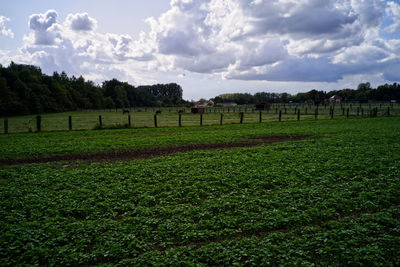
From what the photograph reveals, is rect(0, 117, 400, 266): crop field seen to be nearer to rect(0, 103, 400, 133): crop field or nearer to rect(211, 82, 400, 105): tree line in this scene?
rect(0, 103, 400, 133): crop field

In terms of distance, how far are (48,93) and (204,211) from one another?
8881 centimetres

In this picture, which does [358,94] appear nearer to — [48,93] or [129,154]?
[48,93]

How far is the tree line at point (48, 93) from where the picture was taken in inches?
2609

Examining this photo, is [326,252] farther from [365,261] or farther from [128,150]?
[128,150]

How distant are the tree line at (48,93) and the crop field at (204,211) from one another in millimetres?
68267

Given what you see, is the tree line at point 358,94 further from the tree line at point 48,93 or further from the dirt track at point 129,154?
the dirt track at point 129,154

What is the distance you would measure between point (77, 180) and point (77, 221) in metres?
3.26

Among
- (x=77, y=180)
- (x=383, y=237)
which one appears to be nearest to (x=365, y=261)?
(x=383, y=237)

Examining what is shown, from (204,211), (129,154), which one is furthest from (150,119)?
(204,211)

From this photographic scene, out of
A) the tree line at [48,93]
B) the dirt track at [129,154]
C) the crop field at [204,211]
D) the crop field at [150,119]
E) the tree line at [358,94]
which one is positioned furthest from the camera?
the tree line at [358,94]

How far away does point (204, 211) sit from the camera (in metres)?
6.19

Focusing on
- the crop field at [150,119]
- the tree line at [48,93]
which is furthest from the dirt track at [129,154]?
the tree line at [48,93]

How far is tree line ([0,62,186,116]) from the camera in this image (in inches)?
2609

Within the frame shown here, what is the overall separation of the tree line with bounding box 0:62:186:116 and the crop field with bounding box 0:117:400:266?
2688 inches
